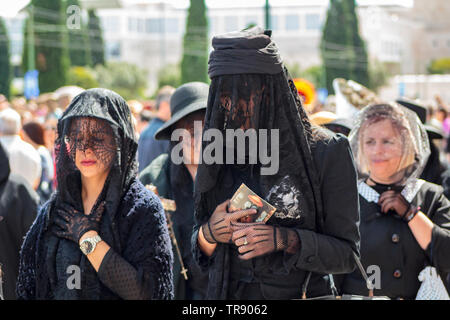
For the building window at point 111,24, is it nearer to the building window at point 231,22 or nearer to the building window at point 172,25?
the building window at point 172,25

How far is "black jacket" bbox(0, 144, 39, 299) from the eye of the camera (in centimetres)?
452

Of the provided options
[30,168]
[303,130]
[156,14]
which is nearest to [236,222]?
[303,130]

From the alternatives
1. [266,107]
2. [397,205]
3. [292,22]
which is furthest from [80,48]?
[266,107]

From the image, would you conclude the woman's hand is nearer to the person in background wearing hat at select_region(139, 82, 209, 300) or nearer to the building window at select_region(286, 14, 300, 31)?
the person in background wearing hat at select_region(139, 82, 209, 300)

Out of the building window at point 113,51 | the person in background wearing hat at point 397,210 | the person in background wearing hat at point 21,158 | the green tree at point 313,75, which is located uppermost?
the person in background wearing hat at point 397,210

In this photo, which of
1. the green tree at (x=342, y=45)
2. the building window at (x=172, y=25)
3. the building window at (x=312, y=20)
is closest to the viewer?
the green tree at (x=342, y=45)

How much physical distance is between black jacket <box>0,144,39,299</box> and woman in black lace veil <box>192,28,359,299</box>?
215 cm

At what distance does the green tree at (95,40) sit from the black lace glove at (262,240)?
6306 cm

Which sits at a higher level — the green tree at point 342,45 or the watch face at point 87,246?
the watch face at point 87,246

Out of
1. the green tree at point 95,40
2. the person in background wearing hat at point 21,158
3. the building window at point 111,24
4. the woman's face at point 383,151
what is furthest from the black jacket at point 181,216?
the building window at point 111,24

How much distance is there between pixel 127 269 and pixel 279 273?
625 mm

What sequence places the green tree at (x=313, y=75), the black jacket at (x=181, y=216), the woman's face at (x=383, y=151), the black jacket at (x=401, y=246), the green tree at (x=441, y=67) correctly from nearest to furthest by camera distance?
the black jacket at (x=401, y=246) < the woman's face at (x=383, y=151) < the black jacket at (x=181, y=216) < the green tree at (x=313, y=75) < the green tree at (x=441, y=67)

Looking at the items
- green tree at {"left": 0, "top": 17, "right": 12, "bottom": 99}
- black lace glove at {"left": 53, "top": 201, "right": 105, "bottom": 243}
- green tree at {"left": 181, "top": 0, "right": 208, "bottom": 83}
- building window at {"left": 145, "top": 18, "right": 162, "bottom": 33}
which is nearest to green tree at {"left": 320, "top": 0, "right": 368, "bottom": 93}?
green tree at {"left": 181, "top": 0, "right": 208, "bottom": 83}

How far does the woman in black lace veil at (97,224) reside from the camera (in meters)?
2.93
